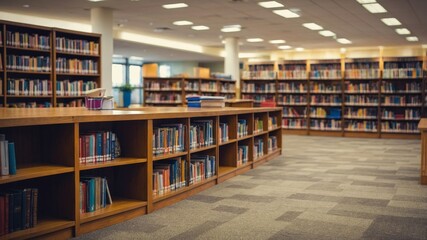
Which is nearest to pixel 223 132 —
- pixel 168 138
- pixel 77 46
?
pixel 168 138

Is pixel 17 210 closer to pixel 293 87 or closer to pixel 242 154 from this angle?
pixel 242 154

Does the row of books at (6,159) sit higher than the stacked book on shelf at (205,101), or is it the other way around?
the stacked book on shelf at (205,101)

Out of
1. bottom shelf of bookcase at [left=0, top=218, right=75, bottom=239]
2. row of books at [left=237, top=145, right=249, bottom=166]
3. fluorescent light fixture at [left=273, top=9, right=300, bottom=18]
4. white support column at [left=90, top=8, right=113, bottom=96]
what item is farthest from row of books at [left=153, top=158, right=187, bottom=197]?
fluorescent light fixture at [left=273, top=9, right=300, bottom=18]

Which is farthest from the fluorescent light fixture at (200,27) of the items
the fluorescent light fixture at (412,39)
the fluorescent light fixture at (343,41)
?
the fluorescent light fixture at (412,39)

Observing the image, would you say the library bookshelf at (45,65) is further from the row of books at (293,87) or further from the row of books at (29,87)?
the row of books at (293,87)

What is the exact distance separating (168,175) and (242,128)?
8.22 feet

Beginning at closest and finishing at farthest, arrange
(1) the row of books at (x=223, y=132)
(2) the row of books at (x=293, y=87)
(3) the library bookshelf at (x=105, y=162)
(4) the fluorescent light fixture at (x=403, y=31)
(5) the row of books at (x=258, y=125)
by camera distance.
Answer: (3) the library bookshelf at (x=105, y=162), (1) the row of books at (x=223, y=132), (5) the row of books at (x=258, y=125), (4) the fluorescent light fixture at (x=403, y=31), (2) the row of books at (x=293, y=87)

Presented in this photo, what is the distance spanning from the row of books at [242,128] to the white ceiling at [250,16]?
3171 mm

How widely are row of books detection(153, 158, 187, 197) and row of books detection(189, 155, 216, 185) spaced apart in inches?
9.4

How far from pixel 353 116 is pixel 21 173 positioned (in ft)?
40.7

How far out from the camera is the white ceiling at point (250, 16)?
31.9 feet

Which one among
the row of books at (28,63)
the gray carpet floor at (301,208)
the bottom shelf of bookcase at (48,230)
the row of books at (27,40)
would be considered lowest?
the gray carpet floor at (301,208)

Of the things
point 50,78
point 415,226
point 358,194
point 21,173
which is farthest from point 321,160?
point 21,173

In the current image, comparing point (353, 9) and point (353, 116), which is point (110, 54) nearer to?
point (353, 9)
